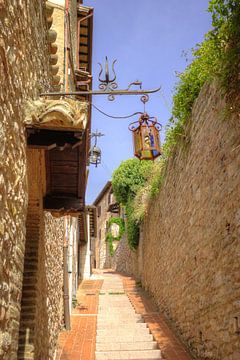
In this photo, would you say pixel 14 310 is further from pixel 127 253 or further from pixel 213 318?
pixel 127 253

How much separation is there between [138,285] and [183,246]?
8.80 meters

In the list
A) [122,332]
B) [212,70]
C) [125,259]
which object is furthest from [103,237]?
[212,70]

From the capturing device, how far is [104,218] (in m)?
31.7

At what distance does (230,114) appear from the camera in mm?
4660

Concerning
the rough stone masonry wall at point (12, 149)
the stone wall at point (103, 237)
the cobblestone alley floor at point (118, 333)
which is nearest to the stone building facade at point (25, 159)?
the rough stone masonry wall at point (12, 149)

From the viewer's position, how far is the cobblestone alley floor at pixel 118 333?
269 inches

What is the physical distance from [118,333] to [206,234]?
12.9 feet

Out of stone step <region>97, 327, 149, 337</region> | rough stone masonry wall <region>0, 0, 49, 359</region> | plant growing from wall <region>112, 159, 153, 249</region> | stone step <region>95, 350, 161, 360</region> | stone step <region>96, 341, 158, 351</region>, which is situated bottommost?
stone step <region>95, 350, 161, 360</region>

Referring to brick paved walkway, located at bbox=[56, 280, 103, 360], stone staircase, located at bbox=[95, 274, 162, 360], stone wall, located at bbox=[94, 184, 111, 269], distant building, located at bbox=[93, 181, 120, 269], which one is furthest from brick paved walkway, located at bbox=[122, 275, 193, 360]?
stone wall, located at bbox=[94, 184, 111, 269]

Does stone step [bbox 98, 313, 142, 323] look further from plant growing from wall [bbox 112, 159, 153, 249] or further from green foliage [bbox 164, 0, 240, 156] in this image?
plant growing from wall [bbox 112, 159, 153, 249]

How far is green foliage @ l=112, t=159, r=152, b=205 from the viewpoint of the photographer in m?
18.9

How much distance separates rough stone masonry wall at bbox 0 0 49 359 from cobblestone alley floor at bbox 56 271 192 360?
455 centimetres

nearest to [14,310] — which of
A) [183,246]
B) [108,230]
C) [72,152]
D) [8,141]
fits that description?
[8,141]

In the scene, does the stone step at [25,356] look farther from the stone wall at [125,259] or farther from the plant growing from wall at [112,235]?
the plant growing from wall at [112,235]
